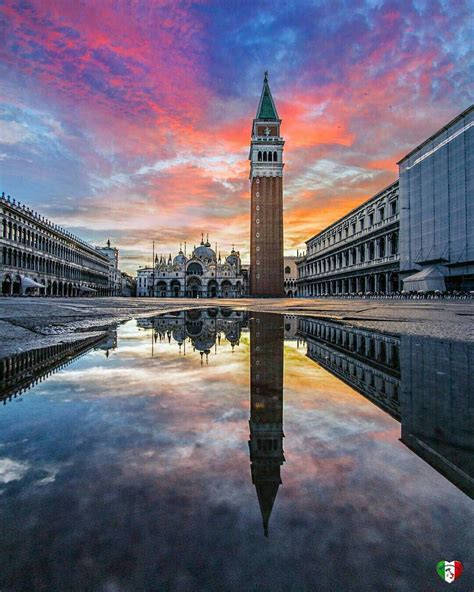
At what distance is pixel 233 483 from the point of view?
1.18 meters

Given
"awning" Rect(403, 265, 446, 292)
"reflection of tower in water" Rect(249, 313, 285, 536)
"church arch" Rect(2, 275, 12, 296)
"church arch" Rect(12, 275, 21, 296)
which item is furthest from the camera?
"church arch" Rect(12, 275, 21, 296)

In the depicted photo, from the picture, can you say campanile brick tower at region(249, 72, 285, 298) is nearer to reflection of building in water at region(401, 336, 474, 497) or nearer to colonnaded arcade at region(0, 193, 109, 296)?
colonnaded arcade at region(0, 193, 109, 296)

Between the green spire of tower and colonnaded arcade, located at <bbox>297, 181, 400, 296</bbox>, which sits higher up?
the green spire of tower

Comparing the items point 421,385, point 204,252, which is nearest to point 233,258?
point 204,252

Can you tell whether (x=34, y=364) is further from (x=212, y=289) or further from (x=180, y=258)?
(x=180, y=258)

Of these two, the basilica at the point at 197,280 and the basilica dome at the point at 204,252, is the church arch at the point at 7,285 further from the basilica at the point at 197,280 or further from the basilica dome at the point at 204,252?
the basilica dome at the point at 204,252

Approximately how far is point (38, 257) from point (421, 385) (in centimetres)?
5929

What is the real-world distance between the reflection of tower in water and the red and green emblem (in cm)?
40

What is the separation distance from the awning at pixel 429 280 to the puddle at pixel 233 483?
105 ft

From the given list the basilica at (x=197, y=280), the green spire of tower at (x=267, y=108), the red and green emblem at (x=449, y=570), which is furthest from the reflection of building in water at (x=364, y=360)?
the basilica at (x=197, y=280)

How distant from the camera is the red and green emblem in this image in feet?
2.74

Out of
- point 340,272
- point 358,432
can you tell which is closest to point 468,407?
point 358,432

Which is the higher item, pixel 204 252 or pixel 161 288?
pixel 204 252

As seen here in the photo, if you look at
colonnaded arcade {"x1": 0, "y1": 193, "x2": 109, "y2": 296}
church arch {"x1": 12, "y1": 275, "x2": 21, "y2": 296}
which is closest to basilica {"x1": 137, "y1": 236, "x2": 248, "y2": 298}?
colonnaded arcade {"x1": 0, "y1": 193, "x2": 109, "y2": 296}
